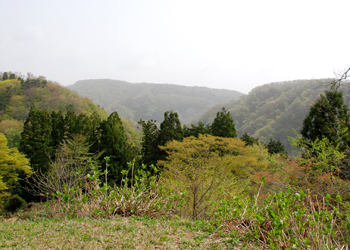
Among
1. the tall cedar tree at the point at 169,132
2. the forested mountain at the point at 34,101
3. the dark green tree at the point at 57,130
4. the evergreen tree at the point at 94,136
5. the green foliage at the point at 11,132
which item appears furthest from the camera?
the forested mountain at the point at 34,101

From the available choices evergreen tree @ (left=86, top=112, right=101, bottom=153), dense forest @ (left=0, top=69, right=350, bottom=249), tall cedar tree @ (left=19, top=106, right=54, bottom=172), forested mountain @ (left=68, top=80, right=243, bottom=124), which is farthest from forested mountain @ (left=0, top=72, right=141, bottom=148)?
forested mountain @ (left=68, top=80, right=243, bottom=124)

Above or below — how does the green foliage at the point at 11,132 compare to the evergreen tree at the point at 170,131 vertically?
below

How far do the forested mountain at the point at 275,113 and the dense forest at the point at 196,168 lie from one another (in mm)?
307

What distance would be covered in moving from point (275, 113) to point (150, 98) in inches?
2938

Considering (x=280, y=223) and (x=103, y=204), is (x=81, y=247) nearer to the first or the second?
(x=103, y=204)

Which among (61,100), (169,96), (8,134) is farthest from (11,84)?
(169,96)

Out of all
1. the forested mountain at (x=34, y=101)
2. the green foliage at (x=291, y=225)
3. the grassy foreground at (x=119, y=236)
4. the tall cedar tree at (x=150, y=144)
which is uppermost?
the forested mountain at (x=34, y=101)

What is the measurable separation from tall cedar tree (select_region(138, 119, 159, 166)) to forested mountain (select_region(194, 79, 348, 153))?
2949cm

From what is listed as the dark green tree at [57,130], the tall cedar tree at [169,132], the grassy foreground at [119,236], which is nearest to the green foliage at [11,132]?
the dark green tree at [57,130]

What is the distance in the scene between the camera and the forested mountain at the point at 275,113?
47969 mm

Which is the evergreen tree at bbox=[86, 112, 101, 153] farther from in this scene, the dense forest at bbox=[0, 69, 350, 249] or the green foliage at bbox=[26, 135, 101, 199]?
the green foliage at bbox=[26, 135, 101, 199]

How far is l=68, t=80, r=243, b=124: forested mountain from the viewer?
341ft

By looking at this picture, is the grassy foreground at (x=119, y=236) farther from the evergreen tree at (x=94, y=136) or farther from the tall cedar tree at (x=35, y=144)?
the evergreen tree at (x=94, y=136)

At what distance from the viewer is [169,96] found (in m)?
128
